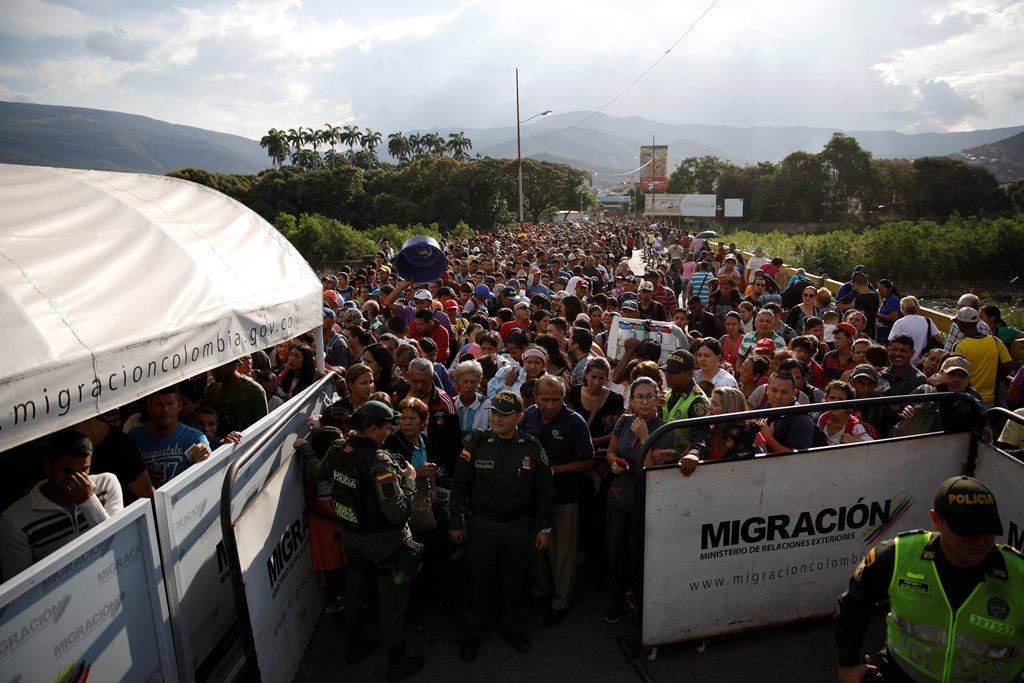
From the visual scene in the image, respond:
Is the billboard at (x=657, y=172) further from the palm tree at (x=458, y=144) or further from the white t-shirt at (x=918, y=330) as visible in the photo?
the white t-shirt at (x=918, y=330)

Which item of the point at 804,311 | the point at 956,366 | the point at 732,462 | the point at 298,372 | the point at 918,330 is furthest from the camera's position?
the point at 804,311

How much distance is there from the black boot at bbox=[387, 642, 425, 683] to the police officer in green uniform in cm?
213

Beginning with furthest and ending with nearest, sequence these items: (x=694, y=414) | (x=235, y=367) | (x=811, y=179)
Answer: (x=811, y=179), (x=235, y=367), (x=694, y=414)

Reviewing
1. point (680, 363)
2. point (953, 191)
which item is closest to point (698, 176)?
point (953, 191)

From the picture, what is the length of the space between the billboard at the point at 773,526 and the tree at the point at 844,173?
74872 millimetres

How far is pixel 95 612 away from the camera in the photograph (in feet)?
8.82

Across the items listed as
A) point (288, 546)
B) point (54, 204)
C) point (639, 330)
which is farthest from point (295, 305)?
point (639, 330)

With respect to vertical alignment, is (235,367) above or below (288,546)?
above

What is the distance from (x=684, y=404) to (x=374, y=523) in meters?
2.45

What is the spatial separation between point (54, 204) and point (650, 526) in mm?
4522

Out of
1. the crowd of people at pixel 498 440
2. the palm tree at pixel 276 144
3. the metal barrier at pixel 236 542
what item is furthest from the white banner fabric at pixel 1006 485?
the palm tree at pixel 276 144

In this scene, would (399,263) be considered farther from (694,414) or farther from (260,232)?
(694,414)

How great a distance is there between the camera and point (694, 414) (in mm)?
4551

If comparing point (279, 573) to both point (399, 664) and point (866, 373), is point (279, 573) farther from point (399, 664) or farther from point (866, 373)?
point (866, 373)
